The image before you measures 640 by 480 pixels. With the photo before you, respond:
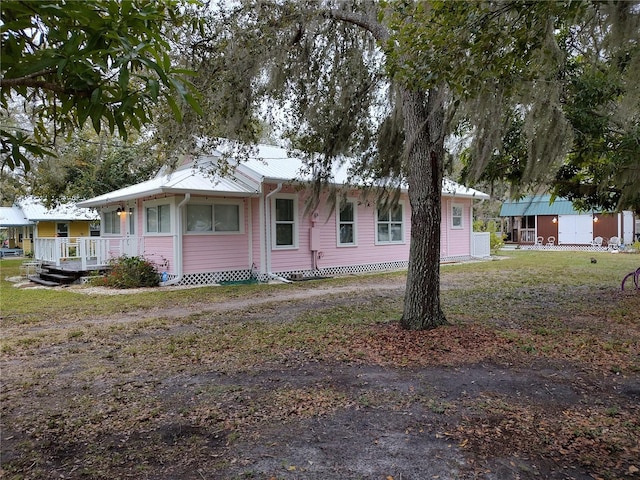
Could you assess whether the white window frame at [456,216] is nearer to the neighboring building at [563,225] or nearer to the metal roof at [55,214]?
the neighboring building at [563,225]

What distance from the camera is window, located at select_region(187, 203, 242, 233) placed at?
36.0ft

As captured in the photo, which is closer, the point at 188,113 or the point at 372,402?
the point at 372,402

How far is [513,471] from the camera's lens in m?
2.38

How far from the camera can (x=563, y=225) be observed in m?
29.1

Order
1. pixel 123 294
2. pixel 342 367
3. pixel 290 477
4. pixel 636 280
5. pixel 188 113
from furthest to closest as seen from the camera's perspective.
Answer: pixel 123 294
pixel 636 280
pixel 188 113
pixel 342 367
pixel 290 477

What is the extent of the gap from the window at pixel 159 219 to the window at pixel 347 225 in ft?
16.9

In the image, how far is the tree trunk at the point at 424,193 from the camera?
17.3ft

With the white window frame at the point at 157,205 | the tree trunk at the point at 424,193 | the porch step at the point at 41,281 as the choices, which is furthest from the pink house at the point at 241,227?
the tree trunk at the point at 424,193

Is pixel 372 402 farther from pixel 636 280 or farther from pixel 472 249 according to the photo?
pixel 472 249

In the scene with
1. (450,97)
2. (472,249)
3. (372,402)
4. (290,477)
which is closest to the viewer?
(290,477)

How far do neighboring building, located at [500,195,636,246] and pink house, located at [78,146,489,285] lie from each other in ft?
53.3

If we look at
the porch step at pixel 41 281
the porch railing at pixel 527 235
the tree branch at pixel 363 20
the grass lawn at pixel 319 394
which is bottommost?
the grass lawn at pixel 319 394

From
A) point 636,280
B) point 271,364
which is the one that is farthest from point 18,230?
point 636,280

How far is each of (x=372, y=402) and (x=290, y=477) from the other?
1188 mm
